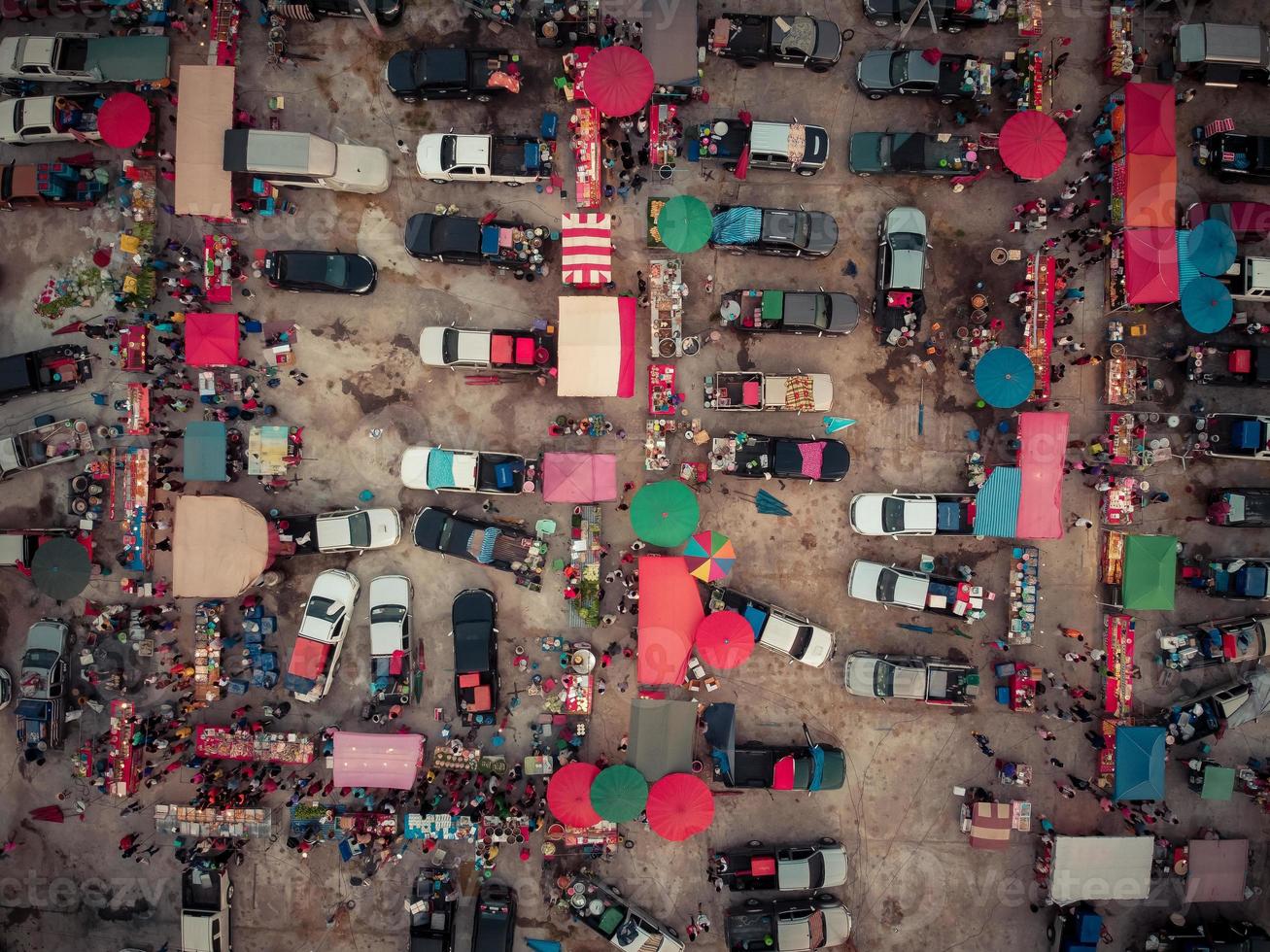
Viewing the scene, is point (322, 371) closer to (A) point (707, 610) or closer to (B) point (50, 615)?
(B) point (50, 615)

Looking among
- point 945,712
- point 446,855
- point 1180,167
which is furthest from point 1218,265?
point 446,855

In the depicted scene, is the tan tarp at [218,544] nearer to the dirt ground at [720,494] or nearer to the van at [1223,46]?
the dirt ground at [720,494]

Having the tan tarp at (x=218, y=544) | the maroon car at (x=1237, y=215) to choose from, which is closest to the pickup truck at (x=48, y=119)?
the tan tarp at (x=218, y=544)

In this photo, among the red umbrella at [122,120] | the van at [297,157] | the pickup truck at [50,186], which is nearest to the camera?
the van at [297,157]

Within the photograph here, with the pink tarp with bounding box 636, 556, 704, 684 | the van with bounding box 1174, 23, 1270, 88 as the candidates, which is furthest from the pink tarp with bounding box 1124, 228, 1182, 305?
the pink tarp with bounding box 636, 556, 704, 684

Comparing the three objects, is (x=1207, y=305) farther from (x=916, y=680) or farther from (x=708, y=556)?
(x=708, y=556)

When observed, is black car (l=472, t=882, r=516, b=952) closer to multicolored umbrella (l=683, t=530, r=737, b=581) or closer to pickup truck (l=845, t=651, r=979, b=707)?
multicolored umbrella (l=683, t=530, r=737, b=581)
